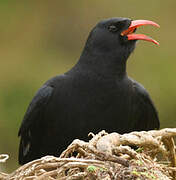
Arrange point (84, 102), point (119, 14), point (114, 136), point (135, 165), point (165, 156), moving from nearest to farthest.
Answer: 1. point (135, 165)
2. point (114, 136)
3. point (165, 156)
4. point (84, 102)
5. point (119, 14)

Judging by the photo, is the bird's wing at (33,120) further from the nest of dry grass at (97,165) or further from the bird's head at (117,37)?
the nest of dry grass at (97,165)

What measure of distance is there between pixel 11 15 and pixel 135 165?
6154 millimetres

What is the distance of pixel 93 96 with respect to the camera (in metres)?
3.96

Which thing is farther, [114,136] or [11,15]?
[11,15]

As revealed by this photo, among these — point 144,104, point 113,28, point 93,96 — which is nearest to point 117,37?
point 113,28

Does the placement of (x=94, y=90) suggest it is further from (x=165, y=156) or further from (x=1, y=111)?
(x=1, y=111)

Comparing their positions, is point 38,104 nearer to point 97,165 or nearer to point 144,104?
point 144,104

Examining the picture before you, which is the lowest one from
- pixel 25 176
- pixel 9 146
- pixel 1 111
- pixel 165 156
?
pixel 9 146

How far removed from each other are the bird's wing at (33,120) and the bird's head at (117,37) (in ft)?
1.52

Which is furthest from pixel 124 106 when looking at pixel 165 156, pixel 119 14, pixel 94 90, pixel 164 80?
pixel 119 14

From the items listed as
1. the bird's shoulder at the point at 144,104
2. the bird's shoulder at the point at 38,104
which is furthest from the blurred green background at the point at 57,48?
the bird's shoulder at the point at 38,104

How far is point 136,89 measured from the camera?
4.32 meters

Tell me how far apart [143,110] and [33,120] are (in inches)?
33.9

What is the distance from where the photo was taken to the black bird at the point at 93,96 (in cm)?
397
